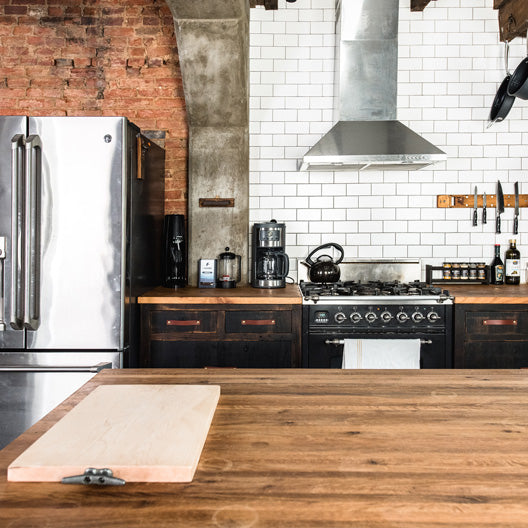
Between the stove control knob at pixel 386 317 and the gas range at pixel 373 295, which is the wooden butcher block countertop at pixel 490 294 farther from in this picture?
the stove control knob at pixel 386 317

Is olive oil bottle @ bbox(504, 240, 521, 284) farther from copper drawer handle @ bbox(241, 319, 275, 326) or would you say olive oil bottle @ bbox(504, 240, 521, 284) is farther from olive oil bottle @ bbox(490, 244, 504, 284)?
copper drawer handle @ bbox(241, 319, 275, 326)

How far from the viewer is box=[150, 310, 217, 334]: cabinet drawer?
3229mm

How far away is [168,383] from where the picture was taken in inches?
53.5

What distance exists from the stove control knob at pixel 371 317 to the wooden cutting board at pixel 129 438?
6.98 feet

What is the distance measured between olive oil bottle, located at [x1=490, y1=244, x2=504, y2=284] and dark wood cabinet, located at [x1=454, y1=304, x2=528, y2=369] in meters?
0.77

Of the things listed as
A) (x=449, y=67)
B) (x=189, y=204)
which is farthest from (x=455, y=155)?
(x=189, y=204)

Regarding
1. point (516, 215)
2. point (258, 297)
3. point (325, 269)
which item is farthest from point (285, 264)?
point (516, 215)

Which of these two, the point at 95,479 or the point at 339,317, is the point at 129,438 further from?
the point at 339,317

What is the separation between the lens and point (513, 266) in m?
3.92

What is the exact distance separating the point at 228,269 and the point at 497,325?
1.91 metres

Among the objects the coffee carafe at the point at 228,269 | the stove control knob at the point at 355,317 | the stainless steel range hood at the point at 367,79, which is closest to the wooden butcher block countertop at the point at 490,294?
the stove control knob at the point at 355,317

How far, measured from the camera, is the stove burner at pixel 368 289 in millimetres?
3281

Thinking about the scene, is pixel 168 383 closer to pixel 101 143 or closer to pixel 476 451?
pixel 476 451

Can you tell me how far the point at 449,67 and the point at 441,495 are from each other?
13.1ft
